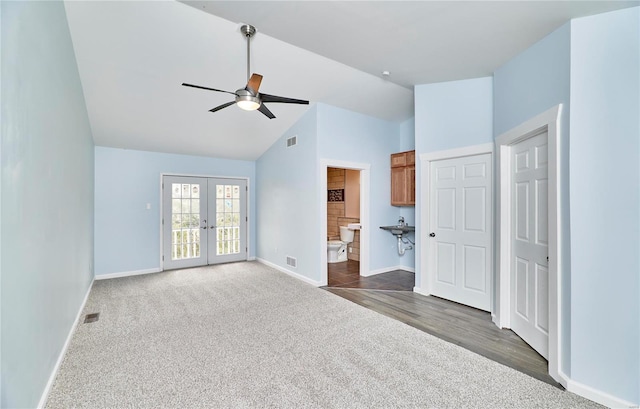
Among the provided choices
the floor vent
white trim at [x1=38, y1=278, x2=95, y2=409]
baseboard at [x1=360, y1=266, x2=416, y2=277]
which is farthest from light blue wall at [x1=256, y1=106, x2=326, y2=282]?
white trim at [x1=38, y1=278, x2=95, y2=409]

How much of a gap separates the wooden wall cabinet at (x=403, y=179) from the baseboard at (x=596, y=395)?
3.42 m

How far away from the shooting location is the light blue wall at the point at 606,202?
1958 millimetres

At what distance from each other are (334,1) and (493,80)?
227cm

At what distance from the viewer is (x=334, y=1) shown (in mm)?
2451

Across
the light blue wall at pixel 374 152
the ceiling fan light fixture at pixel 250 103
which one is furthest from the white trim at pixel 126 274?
the ceiling fan light fixture at pixel 250 103

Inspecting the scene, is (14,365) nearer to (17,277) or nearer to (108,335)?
(17,277)

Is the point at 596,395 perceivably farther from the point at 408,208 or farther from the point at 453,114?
the point at 408,208

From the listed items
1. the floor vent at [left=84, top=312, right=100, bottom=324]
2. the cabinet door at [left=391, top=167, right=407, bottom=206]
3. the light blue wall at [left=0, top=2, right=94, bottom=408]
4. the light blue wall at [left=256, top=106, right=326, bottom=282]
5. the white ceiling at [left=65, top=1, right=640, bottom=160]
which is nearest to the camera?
the light blue wall at [left=0, top=2, right=94, bottom=408]

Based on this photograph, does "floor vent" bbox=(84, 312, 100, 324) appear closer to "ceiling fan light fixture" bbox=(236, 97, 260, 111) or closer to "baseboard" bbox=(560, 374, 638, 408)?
"ceiling fan light fixture" bbox=(236, 97, 260, 111)

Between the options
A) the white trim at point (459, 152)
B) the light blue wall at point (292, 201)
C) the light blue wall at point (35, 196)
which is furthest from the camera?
the light blue wall at point (292, 201)

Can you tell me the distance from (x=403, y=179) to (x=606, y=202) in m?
3.43

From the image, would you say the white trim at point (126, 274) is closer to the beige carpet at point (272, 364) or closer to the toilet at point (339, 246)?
the beige carpet at point (272, 364)

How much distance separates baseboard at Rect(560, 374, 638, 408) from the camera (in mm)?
1959

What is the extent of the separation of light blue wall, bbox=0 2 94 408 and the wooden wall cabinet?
15.7ft
